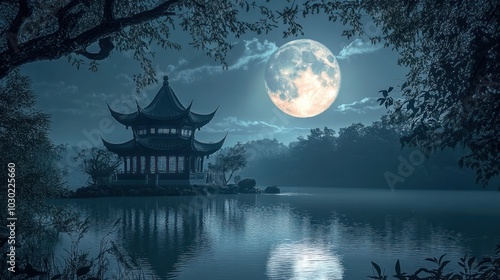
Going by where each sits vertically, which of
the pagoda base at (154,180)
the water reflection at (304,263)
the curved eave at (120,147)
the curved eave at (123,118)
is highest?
the curved eave at (123,118)

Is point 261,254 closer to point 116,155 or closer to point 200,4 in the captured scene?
point 200,4

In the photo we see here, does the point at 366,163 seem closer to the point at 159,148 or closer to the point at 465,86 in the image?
the point at 159,148

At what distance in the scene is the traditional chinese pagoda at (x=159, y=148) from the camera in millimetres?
47219

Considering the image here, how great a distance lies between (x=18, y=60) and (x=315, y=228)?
18.4 metres

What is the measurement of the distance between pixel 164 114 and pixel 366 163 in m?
42.2

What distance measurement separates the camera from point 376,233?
66.6ft

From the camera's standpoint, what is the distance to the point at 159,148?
1864 inches

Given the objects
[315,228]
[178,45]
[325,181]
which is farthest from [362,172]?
[178,45]

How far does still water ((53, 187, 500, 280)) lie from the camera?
1291 centimetres

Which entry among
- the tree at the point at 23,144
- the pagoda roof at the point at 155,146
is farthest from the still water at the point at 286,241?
the pagoda roof at the point at 155,146

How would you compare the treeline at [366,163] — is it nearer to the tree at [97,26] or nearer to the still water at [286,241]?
the still water at [286,241]

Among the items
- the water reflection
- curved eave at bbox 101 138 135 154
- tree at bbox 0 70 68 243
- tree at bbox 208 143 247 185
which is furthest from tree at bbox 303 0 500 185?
tree at bbox 208 143 247 185

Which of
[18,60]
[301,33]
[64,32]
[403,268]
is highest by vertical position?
[301,33]

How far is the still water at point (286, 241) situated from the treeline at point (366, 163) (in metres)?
44.1
